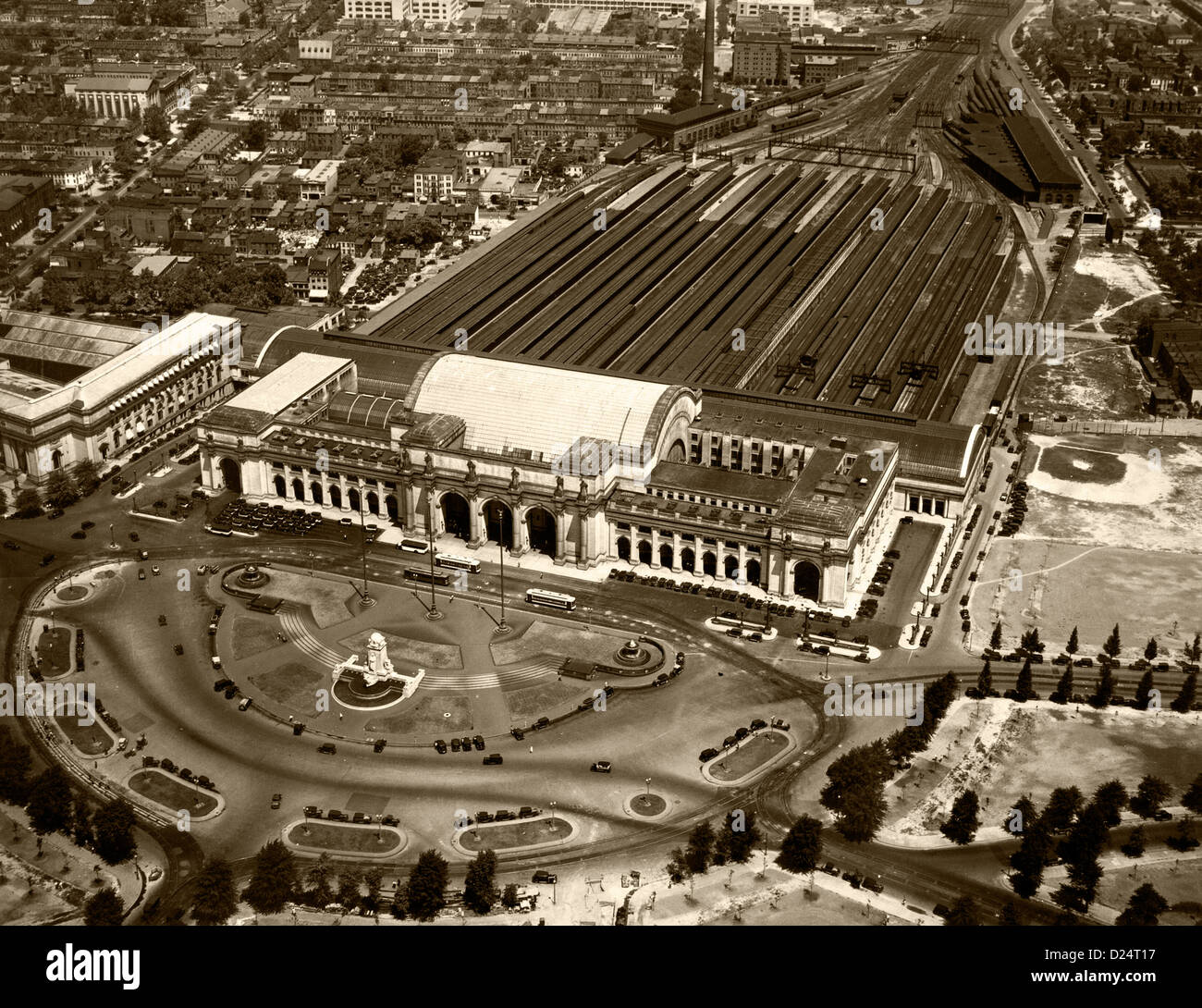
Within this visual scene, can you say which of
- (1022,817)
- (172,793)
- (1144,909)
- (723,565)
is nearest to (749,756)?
(1022,817)

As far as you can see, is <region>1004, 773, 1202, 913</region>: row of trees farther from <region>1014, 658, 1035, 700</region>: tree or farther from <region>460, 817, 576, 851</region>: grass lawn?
<region>460, 817, 576, 851</region>: grass lawn

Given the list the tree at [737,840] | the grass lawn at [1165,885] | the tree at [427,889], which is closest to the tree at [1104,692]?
the grass lawn at [1165,885]

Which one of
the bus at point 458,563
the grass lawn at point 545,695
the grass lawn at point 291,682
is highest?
the bus at point 458,563

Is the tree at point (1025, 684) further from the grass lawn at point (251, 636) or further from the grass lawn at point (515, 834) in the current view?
the grass lawn at point (251, 636)

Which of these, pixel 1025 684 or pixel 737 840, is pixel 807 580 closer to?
pixel 1025 684
